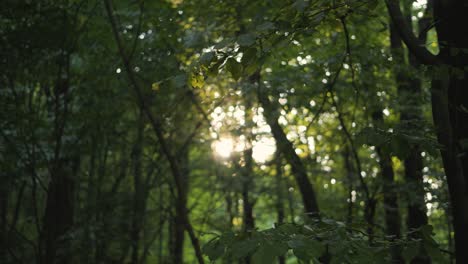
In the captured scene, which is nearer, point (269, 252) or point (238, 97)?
point (269, 252)

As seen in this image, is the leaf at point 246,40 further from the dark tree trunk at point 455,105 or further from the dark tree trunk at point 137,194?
the dark tree trunk at point 137,194

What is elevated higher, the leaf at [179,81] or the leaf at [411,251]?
the leaf at [179,81]

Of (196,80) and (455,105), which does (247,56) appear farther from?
(455,105)

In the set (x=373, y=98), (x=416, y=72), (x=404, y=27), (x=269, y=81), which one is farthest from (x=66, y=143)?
(x=404, y=27)

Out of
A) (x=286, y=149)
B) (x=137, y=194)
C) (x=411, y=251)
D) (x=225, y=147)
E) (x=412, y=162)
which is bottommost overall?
(x=411, y=251)

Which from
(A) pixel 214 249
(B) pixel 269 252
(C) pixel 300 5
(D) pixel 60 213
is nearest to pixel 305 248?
(B) pixel 269 252

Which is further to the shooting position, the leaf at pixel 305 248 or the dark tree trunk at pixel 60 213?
the dark tree trunk at pixel 60 213

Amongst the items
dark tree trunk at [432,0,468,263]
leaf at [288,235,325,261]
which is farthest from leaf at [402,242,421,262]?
leaf at [288,235,325,261]

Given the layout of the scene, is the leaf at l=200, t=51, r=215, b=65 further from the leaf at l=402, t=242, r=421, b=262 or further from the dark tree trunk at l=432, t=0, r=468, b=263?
the leaf at l=402, t=242, r=421, b=262

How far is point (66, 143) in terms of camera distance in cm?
595

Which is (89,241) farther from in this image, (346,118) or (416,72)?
(346,118)

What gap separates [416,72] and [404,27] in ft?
8.53

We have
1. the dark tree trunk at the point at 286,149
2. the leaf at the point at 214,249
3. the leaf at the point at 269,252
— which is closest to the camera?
the leaf at the point at 269,252

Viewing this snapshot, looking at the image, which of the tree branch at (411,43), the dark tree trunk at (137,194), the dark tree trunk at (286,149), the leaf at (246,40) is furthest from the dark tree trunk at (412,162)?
the dark tree trunk at (137,194)
